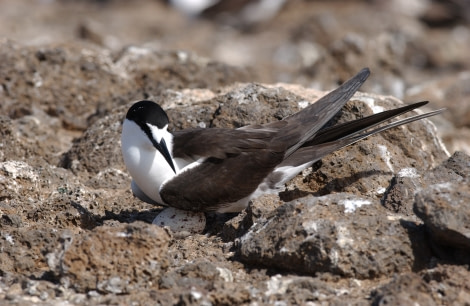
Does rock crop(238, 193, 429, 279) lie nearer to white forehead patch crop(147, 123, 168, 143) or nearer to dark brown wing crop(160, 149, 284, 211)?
dark brown wing crop(160, 149, 284, 211)

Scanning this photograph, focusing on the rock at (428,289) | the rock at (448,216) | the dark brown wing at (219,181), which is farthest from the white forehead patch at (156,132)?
the rock at (428,289)

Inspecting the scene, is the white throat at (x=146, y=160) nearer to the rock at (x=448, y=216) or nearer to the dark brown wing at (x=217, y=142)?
the dark brown wing at (x=217, y=142)

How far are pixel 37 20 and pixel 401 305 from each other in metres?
16.5

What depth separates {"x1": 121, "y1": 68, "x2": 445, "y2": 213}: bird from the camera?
6047mm

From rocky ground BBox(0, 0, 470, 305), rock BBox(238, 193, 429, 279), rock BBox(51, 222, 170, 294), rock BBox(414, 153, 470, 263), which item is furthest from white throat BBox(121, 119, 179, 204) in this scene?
rock BBox(414, 153, 470, 263)

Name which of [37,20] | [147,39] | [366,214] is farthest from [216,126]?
[37,20]

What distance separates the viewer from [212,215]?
6.37 meters

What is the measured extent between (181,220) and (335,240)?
165 cm

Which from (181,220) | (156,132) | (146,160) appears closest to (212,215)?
(181,220)

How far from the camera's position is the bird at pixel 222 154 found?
6047mm

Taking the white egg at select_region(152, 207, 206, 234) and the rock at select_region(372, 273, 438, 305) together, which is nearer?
the rock at select_region(372, 273, 438, 305)

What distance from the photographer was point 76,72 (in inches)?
352

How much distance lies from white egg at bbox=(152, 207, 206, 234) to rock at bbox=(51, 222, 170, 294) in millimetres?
1232

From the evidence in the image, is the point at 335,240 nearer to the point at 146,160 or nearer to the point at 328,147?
the point at 328,147
